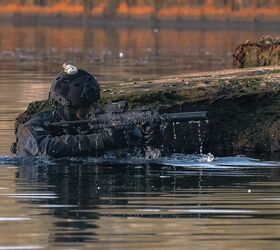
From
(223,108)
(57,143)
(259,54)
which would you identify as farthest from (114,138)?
(259,54)

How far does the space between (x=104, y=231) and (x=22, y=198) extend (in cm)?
234

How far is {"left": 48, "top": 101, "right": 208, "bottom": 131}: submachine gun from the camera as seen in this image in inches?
701

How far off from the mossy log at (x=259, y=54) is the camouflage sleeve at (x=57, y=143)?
770 centimetres

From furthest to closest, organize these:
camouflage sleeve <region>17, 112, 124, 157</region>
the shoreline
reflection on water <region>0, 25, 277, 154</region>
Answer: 1. the shoreline
2. reflection on water <region>0, 25, 277, 154</region>
3. camouflage sleeve <region>17, 112, 124, 157</region>

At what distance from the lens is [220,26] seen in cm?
11175

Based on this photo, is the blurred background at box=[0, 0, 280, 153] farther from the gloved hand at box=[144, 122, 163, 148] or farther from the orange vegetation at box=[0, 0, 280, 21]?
the gloved hand at box=[144, 122, 163, 148]

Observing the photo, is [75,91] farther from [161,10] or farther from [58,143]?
[161,10]

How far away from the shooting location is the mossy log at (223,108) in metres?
20.7

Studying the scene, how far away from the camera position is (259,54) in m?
26.4

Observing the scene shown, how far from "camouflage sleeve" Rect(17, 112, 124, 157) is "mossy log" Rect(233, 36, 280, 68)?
7702 mm

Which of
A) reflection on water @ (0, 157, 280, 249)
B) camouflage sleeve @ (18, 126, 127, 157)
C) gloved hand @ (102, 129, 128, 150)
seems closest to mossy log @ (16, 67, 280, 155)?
reflection on water @ (0, 157, 280, 249)

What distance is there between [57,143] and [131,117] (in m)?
1.09

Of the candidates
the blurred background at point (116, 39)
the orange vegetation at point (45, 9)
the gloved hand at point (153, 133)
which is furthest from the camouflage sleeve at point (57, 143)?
the orange vegetation at point (45, 9)

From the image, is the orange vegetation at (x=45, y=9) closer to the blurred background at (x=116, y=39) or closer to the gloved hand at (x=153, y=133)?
the blurred background at (x=116, y=39)
